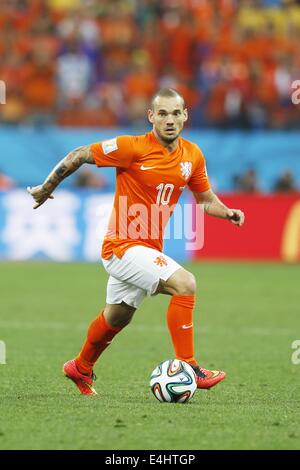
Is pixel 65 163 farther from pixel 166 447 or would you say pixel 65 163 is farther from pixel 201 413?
pixel 166 447

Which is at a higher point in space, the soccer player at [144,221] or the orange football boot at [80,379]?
the soccer player at [144,221]

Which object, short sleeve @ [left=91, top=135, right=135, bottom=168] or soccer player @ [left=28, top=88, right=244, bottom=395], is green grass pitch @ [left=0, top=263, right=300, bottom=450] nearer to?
soccer player @ [left=28, top=88, right=244, bottom=395]

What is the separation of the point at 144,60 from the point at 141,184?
53.0 ft

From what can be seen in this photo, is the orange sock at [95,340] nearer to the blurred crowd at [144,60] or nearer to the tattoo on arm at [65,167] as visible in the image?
the tattoo on arm at [65,167]

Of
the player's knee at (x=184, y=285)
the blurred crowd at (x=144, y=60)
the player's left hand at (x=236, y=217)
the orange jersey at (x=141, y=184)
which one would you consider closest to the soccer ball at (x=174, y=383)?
the player's knee at (x=184, y=285)

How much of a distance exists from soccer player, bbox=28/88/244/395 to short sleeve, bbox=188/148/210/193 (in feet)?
0.05

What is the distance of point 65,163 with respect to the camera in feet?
24.1

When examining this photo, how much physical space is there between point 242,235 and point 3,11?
8.36 m

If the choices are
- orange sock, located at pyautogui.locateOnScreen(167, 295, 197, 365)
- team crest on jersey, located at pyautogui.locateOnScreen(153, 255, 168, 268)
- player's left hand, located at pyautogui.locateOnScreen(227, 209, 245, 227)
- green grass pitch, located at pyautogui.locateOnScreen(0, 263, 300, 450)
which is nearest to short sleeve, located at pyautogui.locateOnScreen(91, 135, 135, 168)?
team crest on jersey, located at pyautogui.locateOnScreen(153, 255, 168, 268)

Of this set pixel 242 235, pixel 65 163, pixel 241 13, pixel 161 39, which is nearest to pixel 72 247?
pixel 242 235

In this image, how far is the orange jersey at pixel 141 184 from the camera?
743 cm

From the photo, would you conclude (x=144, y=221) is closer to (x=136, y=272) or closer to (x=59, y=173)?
(x=136, y=272)

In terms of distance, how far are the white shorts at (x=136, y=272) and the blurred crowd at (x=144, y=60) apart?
13697mm

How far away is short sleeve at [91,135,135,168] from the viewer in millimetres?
7371
